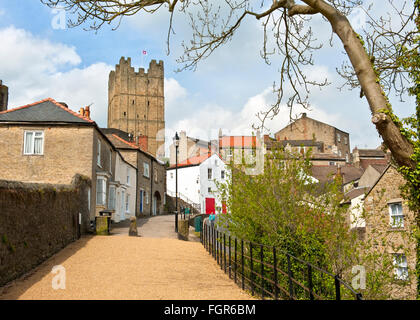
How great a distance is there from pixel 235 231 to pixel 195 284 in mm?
3536

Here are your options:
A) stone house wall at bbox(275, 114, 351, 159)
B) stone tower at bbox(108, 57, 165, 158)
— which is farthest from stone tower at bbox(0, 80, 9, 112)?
stone tower at bbox(108, 57, 165, 158)

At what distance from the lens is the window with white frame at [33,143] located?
22002 millimetres

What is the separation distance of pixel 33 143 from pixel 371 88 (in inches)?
764

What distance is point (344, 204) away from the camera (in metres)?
11.1

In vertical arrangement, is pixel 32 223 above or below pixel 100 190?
below

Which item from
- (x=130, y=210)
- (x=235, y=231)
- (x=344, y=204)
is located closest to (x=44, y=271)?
(x=235, y=231)

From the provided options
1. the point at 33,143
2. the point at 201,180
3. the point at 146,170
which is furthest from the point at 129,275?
the point at 201,180

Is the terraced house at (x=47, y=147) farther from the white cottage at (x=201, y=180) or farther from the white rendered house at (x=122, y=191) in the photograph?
the white cottage at (x=201, y=180)

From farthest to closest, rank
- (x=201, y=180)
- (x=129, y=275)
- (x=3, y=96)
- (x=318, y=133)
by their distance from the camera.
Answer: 1. (x=318, y=133)
2. (x=201, y=180)
3. (x=3, y=96)
4. (x=129, y=275)

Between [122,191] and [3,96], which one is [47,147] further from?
[3,96]

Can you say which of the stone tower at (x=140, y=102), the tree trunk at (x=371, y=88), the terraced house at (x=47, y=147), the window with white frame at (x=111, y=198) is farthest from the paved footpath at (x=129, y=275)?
the stone tower at (x=140, y=102)

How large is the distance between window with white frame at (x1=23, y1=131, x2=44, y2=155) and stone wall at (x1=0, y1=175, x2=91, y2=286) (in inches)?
228

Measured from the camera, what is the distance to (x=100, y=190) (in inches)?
947

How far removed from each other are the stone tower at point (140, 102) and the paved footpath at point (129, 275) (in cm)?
7607
